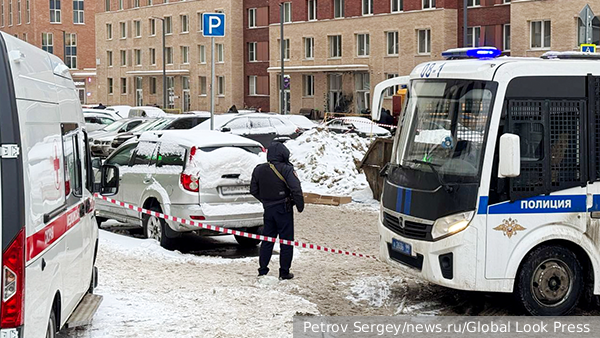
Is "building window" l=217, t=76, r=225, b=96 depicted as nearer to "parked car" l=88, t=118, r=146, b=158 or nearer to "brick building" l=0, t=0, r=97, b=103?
"brick building" l=0, t=0, r=97, b=103

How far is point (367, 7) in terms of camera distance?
6444cm

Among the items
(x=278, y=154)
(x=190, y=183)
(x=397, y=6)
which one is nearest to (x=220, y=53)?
(x=397, y=6)

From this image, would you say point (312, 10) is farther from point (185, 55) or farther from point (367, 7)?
point (185, 55)

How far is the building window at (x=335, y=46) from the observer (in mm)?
66750

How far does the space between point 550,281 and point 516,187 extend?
1.01 m

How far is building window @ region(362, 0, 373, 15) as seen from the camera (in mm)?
64125

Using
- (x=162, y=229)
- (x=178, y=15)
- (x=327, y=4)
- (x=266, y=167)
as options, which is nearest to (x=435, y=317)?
(x=266, y=167)

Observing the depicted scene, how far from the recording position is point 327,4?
220 feet

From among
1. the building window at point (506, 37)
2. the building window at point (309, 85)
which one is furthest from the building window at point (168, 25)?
the building window at point (506, 37)

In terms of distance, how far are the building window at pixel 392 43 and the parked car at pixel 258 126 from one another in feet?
93.9

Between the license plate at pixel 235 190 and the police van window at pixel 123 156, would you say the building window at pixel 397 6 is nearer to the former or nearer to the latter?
the police van window at pixel 123 156

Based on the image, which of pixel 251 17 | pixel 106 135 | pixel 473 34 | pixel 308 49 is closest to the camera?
pixel 106 135

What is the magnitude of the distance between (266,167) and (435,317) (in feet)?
9.66

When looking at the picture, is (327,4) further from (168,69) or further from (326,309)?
(326,309)
